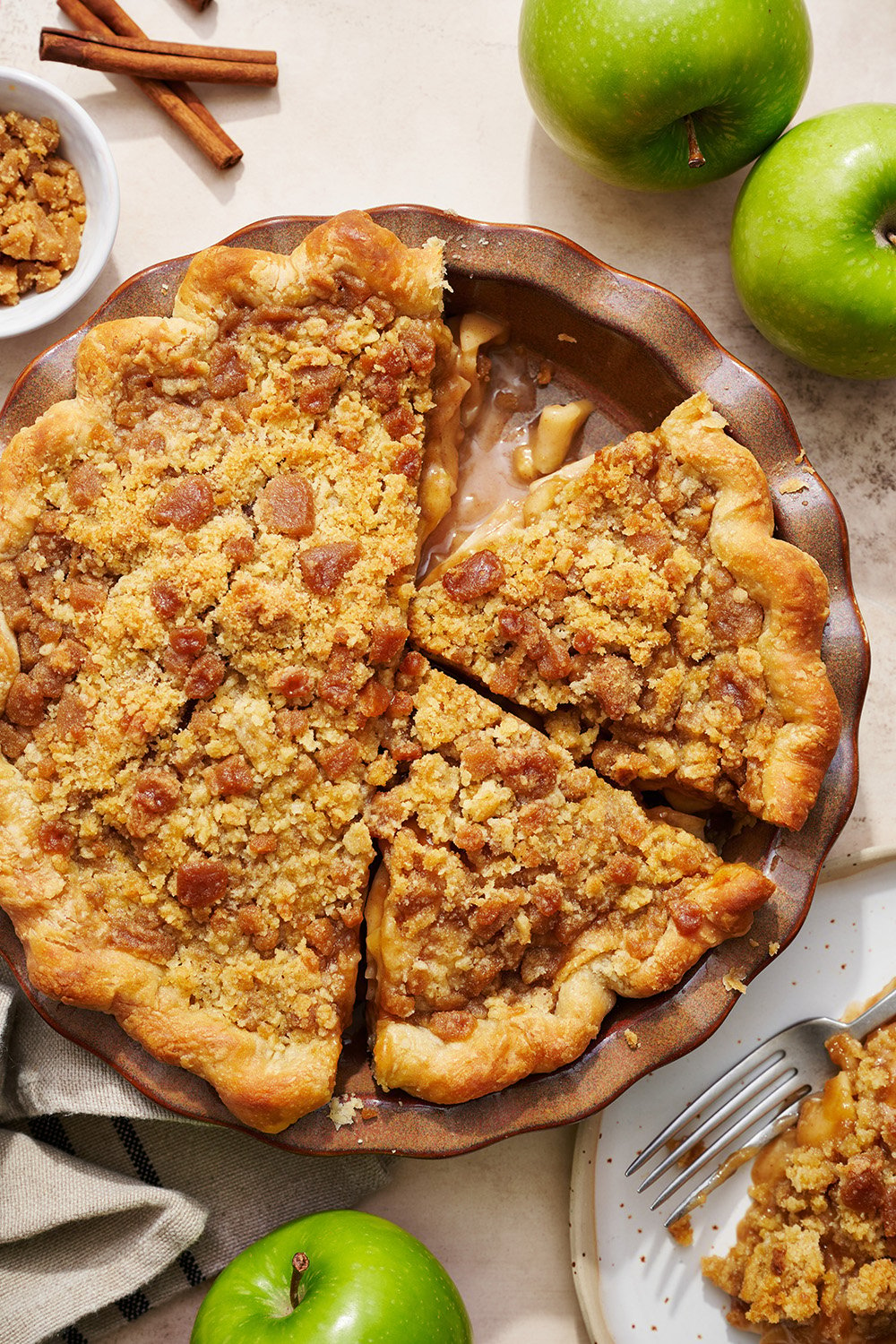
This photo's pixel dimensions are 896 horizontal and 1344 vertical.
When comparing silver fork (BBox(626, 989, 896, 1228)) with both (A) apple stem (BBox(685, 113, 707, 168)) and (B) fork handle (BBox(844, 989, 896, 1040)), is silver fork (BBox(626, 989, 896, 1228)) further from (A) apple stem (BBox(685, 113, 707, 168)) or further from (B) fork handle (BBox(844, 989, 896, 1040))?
(A) apple stem (BBox(685, 113, 707, 168))

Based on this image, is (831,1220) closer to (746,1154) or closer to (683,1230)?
(746,1154)

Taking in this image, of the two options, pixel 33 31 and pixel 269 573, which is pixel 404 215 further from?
pixel 33 31

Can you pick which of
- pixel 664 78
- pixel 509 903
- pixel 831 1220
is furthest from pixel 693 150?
pixel 831 1220

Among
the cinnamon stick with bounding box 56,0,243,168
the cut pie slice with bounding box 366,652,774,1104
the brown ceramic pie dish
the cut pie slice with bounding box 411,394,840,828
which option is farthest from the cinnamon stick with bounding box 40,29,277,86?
the cut pie slice with bounding box 366,652,774,1104

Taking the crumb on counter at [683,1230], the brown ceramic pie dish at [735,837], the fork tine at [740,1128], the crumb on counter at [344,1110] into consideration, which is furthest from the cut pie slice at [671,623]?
the crumb on counter at [683,1230]

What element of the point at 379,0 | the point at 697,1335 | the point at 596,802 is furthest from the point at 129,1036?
the point at 379,0

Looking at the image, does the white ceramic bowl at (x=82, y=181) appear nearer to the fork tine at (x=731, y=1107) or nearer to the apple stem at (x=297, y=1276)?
the apple stem at (x=297, y=1276)
